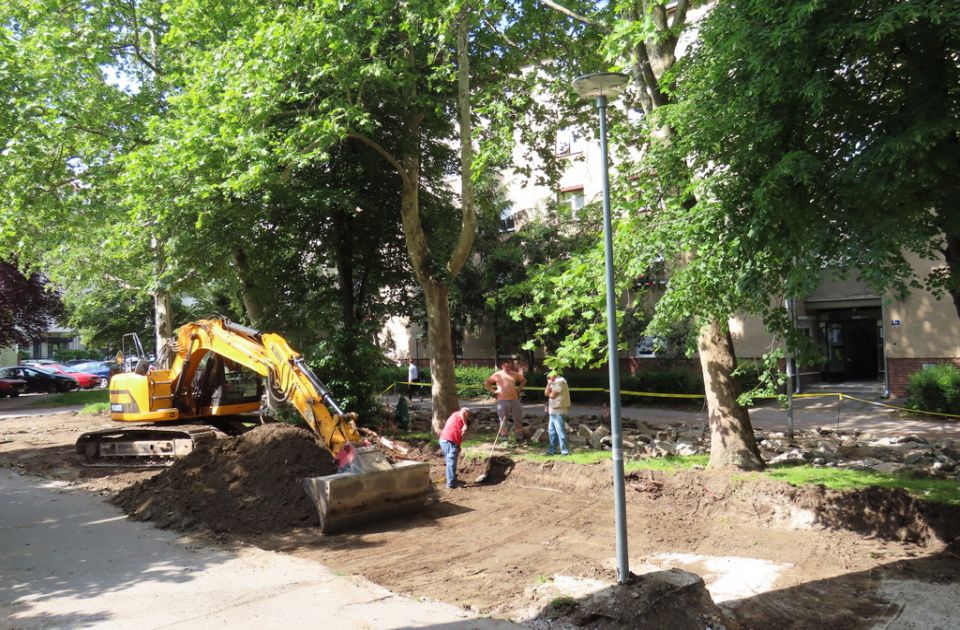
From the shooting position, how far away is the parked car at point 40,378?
108 ft

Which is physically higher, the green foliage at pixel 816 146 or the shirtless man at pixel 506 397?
the green foliage at pixel 816 146

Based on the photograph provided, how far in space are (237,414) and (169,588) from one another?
7.53 meters

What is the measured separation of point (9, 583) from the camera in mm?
6680

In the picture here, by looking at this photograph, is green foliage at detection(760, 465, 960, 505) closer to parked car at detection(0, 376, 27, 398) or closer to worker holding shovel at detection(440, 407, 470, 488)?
worker holding shovel at detection(440, 407, 470, 488)

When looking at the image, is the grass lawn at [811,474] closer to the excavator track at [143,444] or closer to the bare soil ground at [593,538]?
the bare soil ground at [593,538]

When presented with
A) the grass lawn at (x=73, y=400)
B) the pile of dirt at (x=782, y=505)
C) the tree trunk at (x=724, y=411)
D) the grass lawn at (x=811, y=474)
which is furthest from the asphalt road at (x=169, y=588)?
the grass lawn at (x=73, y=400)

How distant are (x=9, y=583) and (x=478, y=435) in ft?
33.0

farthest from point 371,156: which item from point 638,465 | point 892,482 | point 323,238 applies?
point 892,482

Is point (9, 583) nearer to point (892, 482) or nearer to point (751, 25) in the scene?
point (751, 25)

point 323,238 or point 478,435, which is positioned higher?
point 323,238

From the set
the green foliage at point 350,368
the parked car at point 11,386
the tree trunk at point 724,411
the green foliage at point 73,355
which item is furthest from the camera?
the green foliage at point 73,355

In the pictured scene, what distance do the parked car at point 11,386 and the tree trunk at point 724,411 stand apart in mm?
33240

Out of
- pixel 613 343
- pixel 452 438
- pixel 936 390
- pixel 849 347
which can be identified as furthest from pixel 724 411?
pixel 849 347

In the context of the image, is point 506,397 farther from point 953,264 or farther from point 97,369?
point 97,369
